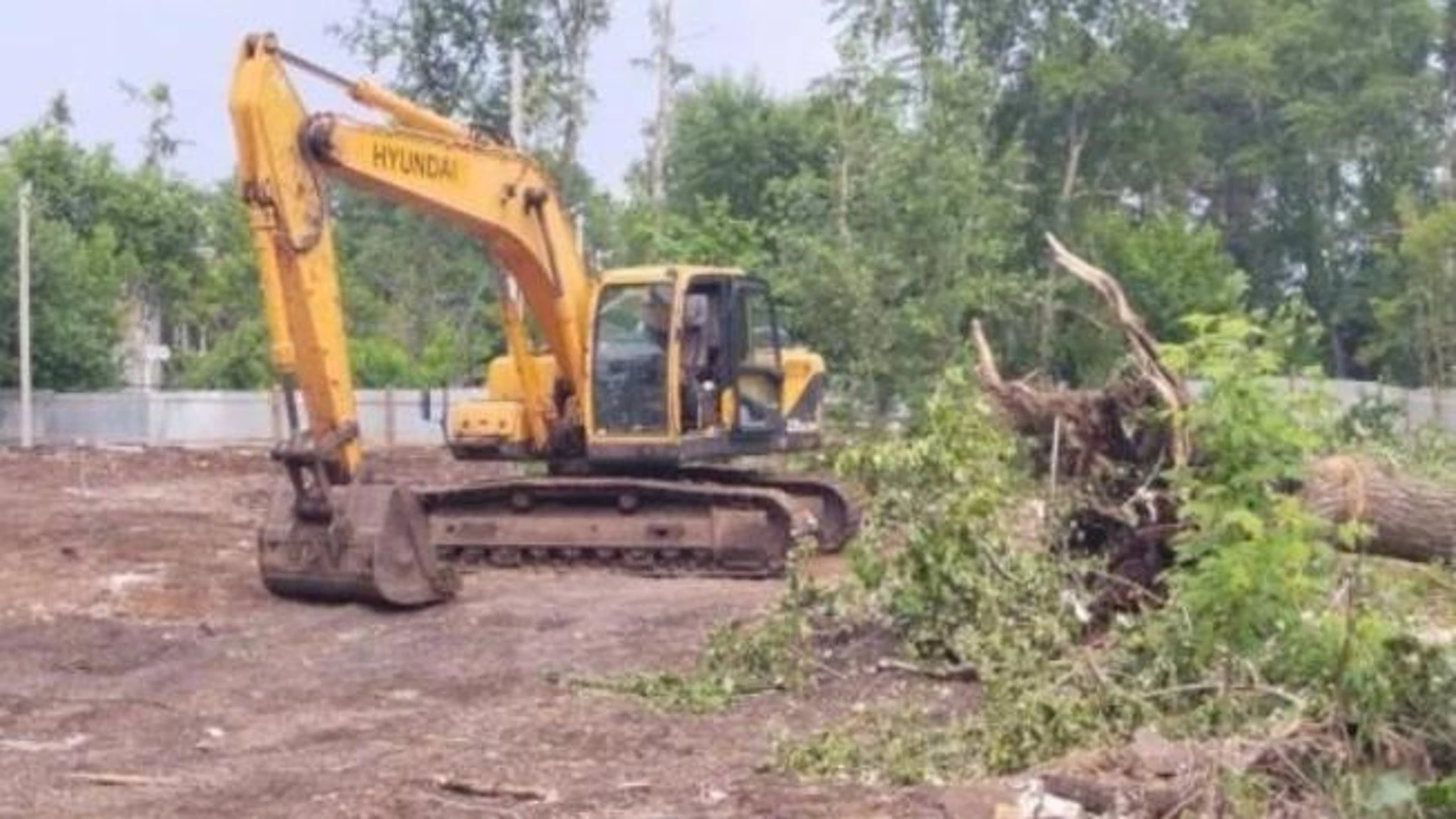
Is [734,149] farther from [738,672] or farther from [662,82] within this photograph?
[738,672]

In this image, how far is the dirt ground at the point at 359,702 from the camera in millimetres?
9633

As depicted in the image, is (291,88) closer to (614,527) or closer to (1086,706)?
(614,527)

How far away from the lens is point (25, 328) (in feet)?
128

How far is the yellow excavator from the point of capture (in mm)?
16328

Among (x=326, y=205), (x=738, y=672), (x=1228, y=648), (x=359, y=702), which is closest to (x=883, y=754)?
(x=1228, y=648)

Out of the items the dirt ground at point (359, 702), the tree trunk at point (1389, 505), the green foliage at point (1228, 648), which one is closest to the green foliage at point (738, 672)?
the dirt ground at point (359, 702)

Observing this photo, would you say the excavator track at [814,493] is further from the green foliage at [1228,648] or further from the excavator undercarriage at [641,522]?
the green foliage at [1228,648]

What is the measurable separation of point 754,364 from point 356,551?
A: 4559mm

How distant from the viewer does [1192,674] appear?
10.0 metres

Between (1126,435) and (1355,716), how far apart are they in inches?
124

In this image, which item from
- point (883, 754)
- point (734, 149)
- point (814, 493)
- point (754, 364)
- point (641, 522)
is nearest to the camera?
point (883, 754)

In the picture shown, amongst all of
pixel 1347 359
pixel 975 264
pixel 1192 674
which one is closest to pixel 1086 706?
pixel 1192 674

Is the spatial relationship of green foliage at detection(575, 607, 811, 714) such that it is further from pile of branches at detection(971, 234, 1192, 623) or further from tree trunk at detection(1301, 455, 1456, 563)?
tree trunk at detection(1301, 455, 1456, 563)

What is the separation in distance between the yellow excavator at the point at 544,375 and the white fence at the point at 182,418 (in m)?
21.7
